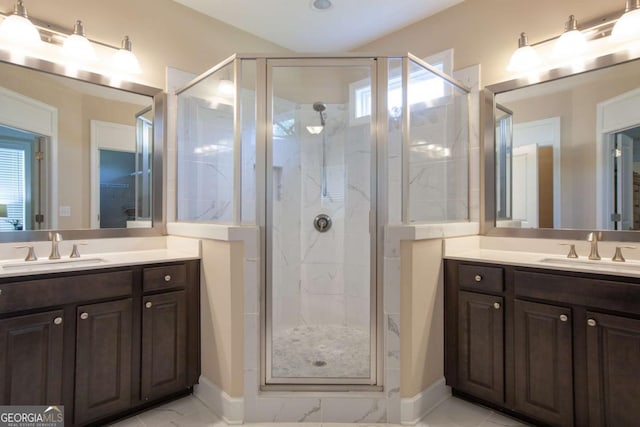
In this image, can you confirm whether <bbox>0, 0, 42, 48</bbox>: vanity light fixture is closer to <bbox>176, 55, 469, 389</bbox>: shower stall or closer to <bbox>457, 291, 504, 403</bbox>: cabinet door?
<bbox>176, 55, 469, 389</bbox>: shower stall

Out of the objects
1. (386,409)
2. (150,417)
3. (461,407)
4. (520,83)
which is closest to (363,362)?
(386,409)

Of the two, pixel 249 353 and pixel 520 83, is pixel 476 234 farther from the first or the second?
pixel 249 353

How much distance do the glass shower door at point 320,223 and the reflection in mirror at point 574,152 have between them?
1.02 metres

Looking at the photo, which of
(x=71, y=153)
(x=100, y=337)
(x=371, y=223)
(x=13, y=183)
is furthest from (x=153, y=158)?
(x=371, y=223)

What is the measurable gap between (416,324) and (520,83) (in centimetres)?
172

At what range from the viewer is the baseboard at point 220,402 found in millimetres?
1721

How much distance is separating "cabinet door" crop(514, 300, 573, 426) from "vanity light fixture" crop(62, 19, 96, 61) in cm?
296

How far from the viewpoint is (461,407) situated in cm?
188

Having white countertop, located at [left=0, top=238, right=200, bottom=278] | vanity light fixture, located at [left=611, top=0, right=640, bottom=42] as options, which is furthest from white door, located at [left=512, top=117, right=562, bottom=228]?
white countertop, located at [left=0, top=238, right=200, bottom=278]

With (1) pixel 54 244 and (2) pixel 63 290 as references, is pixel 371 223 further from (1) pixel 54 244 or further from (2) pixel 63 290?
(1) pixel 54 244

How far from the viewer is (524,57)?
2.02 m

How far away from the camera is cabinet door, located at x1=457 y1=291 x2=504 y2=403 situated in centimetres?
175

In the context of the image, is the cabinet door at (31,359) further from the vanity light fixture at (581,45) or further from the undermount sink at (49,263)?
the vanity light fixture at (581,45)

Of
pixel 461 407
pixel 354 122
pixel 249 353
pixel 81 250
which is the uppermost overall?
pixel 354 122
